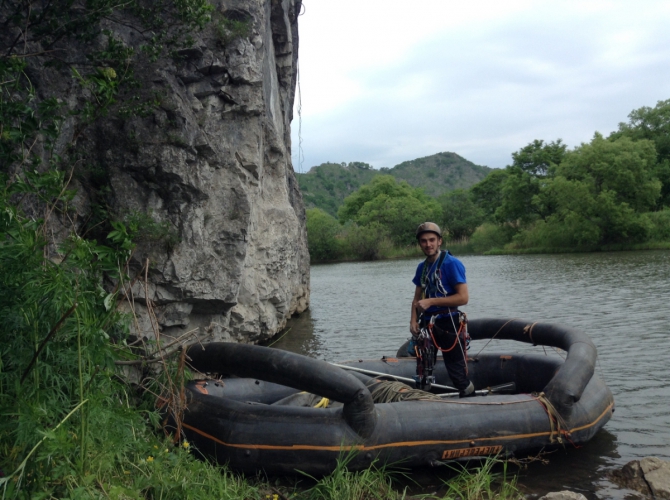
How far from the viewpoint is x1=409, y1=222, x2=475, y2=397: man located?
6359 millimetres

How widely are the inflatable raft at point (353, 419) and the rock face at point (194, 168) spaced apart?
6.70 ft

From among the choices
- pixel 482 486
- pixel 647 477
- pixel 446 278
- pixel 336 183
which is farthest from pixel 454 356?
pixel 336 183

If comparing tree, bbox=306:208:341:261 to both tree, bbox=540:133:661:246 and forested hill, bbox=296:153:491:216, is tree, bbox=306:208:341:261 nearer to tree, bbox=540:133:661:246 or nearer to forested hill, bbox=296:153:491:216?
tree, bbox=540:133:661:246

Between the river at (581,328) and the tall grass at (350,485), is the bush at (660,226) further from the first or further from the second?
the tall grass at (350,485)

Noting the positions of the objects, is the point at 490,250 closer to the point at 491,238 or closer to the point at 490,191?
the point at 491,238

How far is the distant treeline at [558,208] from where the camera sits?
47875mm

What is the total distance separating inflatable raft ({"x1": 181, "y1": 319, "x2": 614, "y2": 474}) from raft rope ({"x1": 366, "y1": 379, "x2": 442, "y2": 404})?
0.31 meters

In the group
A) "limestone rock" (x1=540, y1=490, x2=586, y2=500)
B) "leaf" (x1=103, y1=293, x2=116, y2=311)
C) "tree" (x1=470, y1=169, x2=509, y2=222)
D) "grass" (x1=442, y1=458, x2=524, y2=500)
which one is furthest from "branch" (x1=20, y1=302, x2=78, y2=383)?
"tree" (x1=470, y1=169, x2=509, y2=222)

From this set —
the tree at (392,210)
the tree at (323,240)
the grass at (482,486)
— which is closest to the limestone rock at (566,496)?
the grass at (482,486)

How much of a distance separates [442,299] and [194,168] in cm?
463

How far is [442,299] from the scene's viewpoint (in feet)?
20.7

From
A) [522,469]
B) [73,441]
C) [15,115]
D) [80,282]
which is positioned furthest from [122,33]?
[522,469]

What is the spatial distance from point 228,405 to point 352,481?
1.38m

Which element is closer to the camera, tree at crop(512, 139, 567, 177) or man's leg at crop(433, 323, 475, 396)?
man's leg at crop(433, 323, 475, 396)
